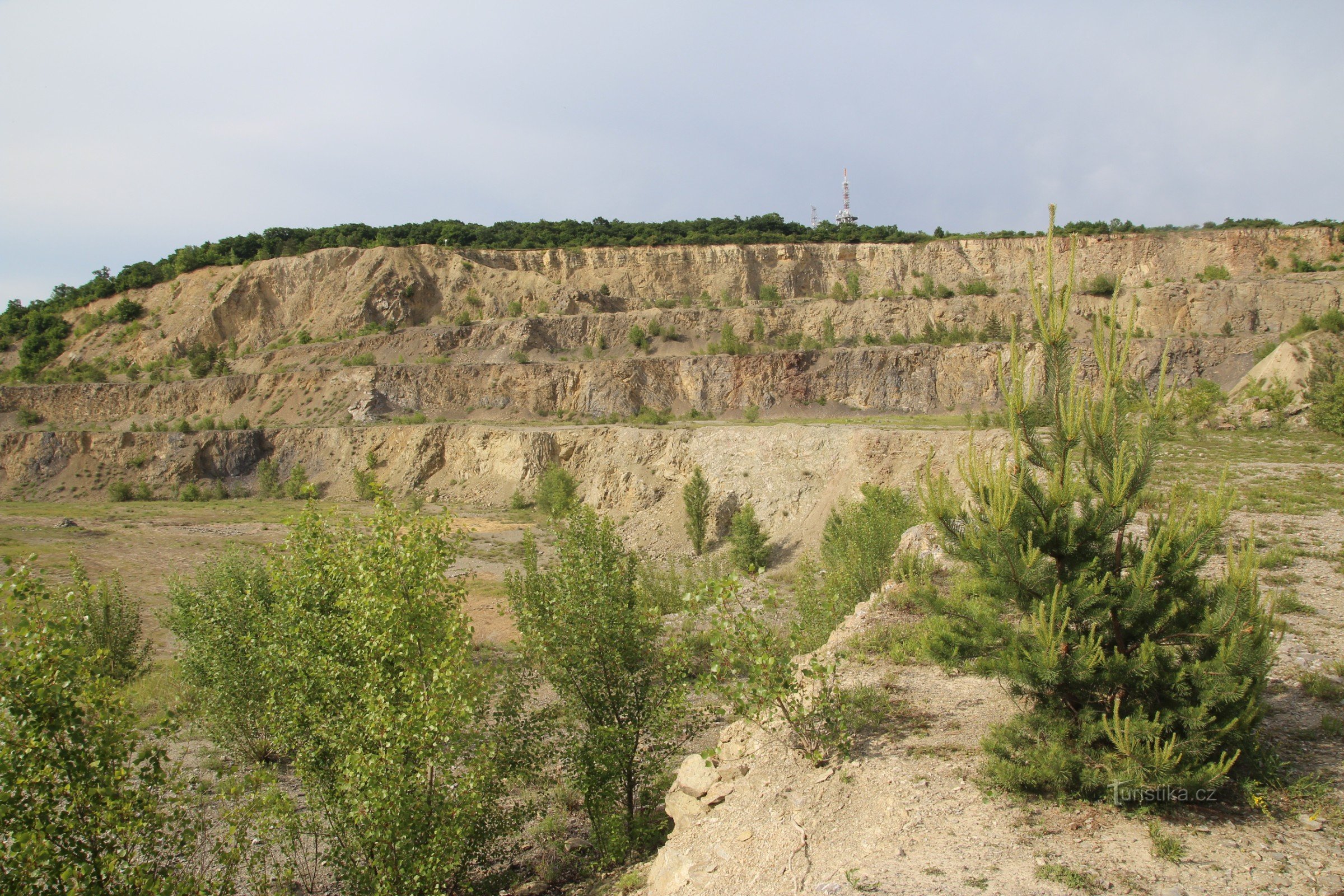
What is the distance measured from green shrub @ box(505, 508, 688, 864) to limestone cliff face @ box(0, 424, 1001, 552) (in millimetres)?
19535

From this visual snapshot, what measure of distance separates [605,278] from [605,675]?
196 feet

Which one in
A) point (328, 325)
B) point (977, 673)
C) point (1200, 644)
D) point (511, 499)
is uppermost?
point (328, 325)

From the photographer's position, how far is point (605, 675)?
30.0 ft

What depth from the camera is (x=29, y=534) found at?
32031mm

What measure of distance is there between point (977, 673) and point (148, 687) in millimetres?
16779

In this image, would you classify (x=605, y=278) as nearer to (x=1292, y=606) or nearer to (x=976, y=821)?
(x=1292, y=606)

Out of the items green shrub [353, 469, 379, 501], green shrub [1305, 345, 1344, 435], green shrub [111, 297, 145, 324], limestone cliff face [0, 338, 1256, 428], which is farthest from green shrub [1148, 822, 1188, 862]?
green shrub [111, 297, 145, 324]

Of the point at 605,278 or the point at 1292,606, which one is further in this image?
the point at 605,278

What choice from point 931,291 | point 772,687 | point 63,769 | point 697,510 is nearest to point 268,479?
point 697,510

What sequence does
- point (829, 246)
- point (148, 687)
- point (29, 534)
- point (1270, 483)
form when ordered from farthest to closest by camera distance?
point (829, 246) → point (29, 534) → point (1270, 483) → point (148, 687)

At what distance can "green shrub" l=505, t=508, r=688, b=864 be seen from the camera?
8898mm

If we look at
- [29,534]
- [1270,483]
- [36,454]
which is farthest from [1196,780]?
[36,454]

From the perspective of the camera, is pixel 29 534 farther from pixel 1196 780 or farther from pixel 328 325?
pixel 1196 780
